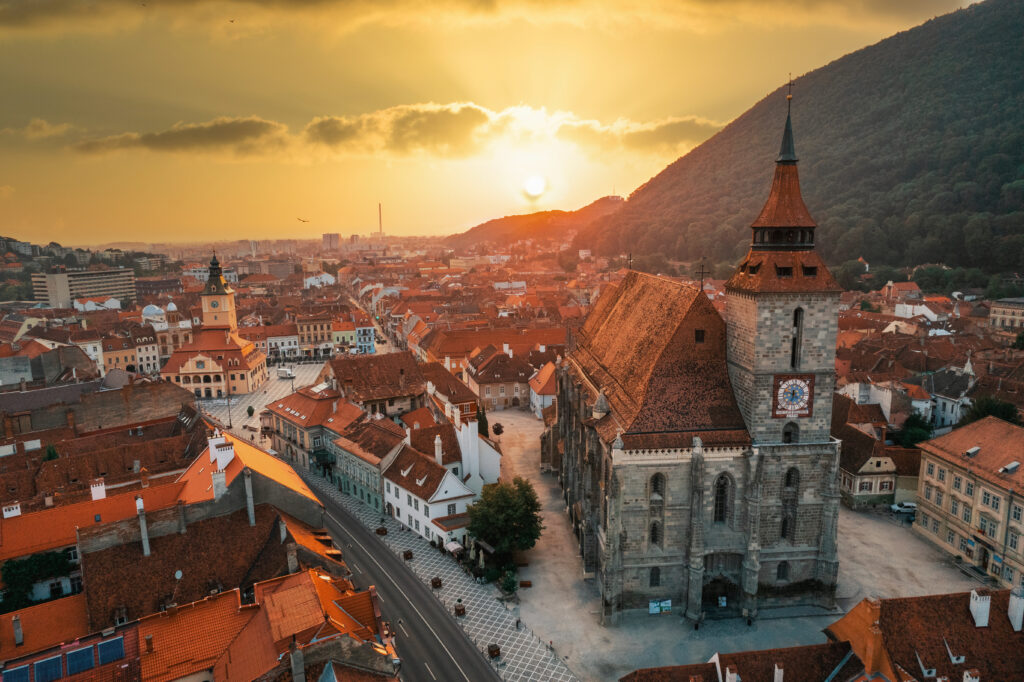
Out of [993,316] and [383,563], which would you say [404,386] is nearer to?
[383,563]

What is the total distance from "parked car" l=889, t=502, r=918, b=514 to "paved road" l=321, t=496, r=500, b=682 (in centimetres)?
4269

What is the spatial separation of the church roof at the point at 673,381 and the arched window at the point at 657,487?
2.35 meters

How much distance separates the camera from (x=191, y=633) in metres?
30.8

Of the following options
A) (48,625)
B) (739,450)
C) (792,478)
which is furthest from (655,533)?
(48,625)

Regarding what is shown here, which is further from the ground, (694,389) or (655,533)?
(694,389)

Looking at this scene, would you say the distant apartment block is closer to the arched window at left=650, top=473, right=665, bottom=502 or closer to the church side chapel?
the church side chapel

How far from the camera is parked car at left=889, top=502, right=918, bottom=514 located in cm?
5856

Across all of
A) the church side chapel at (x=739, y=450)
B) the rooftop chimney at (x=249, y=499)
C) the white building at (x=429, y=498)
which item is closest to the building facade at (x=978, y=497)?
the church side chapel at (x=739, y=450)

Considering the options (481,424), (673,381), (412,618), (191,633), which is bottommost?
(412,618)

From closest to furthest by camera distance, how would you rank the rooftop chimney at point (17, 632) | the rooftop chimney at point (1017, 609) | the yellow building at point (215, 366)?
the rooftop chimney at point (1017, 609) < the rooftop chimney at point (17, 632) < the yellow building at point (215, 366)

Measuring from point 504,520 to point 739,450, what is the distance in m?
18.3

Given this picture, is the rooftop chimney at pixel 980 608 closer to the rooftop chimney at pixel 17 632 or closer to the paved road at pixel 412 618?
the paved road at pixel 412 618

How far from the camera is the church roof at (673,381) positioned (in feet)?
137

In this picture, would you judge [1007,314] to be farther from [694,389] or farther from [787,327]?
[694,389]
